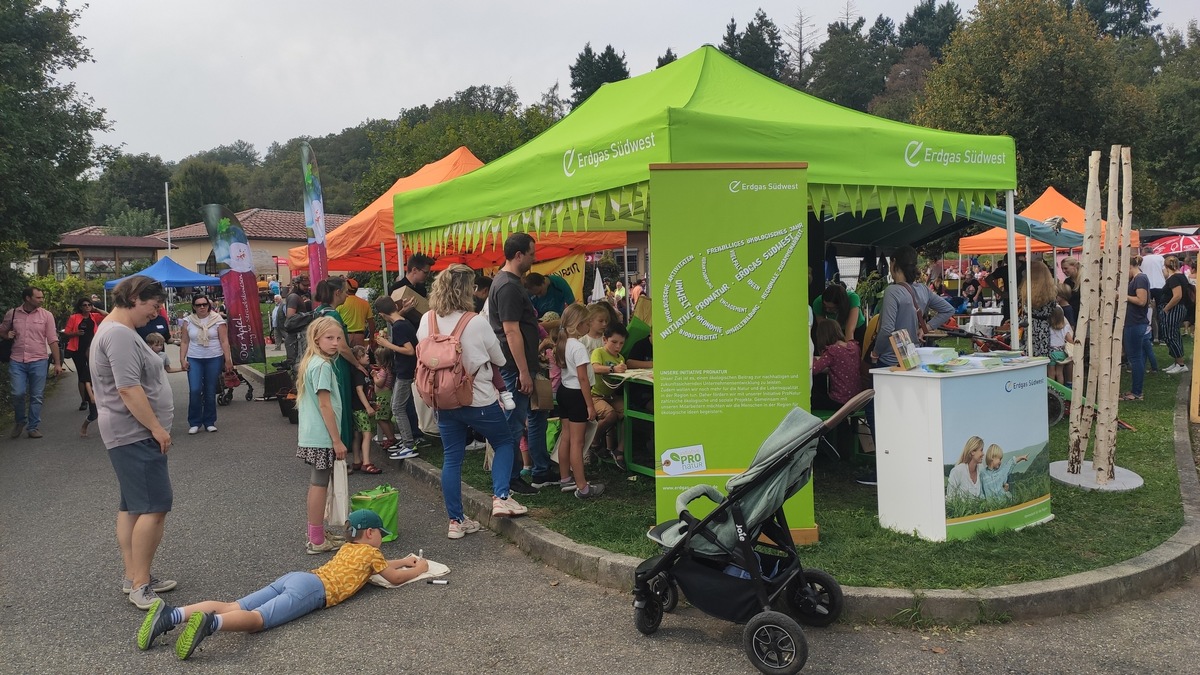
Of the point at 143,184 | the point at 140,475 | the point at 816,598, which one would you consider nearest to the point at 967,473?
the point at 816,598

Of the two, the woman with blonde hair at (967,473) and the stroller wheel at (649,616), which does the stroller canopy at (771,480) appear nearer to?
the stroller wheel at (649,616)

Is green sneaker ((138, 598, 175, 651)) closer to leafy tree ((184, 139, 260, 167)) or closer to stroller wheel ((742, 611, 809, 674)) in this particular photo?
stroller wheel ((742, 611, 809, 674))

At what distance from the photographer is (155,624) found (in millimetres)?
3762

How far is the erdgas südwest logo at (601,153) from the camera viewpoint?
5031 millimetres

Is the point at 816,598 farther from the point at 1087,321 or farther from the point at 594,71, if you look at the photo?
the point at 594,71

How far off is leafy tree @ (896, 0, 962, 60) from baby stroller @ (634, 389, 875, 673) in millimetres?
88752

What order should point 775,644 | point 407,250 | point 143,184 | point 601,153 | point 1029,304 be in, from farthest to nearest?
point 143,184 → point 407,250 → point 1029,304 → point 601,153 → point 775,644

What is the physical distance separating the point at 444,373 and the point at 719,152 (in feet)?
7.38

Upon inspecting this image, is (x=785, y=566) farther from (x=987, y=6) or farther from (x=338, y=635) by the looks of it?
(x=987, y=6)

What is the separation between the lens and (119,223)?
72438 millimetres

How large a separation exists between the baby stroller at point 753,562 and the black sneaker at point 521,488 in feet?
8.04

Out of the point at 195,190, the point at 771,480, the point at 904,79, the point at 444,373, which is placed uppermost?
the point at 904,79

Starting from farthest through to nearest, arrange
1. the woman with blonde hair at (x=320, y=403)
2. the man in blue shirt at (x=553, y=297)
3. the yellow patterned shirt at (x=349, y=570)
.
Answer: the man in blue shirt at (x=553, y=297), the woman with blonde hair at (x=320, y=403), the yellow patterned shirt at (x=349, y=570)

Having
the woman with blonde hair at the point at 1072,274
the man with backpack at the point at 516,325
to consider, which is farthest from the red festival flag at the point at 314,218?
the woman with blonde hair at the point at 1072,274
